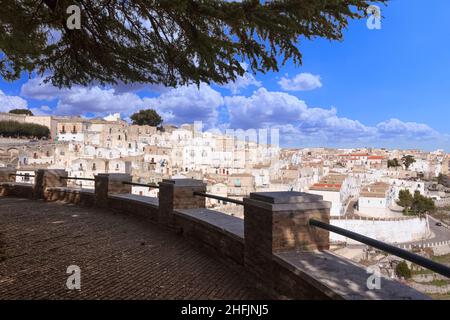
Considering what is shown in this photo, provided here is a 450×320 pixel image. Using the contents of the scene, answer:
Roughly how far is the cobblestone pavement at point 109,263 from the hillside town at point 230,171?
23417 millimetres

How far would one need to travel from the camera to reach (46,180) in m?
13.3

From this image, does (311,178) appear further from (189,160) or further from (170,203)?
(170,203)

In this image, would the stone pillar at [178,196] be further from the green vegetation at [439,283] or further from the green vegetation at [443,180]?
the green vegetation at [443,180]

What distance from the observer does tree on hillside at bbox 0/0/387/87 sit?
495cm

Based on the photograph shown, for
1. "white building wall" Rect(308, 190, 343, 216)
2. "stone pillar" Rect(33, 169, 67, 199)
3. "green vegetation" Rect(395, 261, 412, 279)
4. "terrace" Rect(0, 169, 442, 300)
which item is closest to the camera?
"terrace" Rect(0, 169, 442, 300)

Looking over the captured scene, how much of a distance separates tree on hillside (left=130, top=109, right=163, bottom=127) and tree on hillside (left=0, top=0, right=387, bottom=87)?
331 ft

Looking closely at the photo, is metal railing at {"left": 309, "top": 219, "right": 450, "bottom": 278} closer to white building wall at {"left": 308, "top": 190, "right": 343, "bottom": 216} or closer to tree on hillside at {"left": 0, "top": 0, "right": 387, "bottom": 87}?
tree on hillside at {"left": 0, "top": 0, "right": 387, "bottom": 87}

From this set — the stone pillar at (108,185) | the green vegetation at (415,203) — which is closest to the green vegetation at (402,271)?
the green vegetation at (415,203)

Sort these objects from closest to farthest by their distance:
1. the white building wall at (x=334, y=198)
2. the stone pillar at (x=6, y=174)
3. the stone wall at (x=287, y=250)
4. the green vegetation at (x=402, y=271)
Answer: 1. the stone wall at (x=287, y=250)
2. the stone pillar at (x=6, y=174)
3. the green vegetation at (x=402, y=271)
4. the white building wall at (x=334, y=198)

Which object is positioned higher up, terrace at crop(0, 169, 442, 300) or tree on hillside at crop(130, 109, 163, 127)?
tree on hillside at crop(130, 109, 163, 127)

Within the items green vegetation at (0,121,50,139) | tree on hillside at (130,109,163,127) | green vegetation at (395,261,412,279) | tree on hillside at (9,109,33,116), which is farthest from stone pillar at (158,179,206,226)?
tree on hillside at (9,109,33,116)

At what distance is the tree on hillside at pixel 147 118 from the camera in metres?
108

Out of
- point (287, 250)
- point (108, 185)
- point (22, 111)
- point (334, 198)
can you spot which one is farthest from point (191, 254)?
point (22, 111)

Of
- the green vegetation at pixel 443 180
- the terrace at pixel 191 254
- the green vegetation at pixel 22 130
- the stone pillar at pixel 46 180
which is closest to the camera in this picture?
the terrace at pixel 191 254
